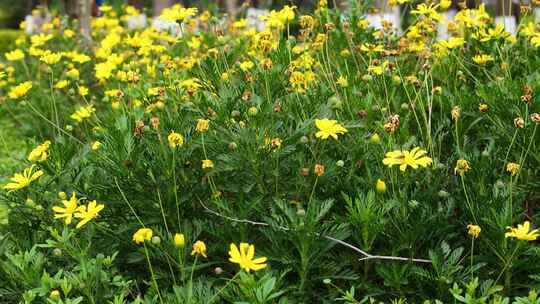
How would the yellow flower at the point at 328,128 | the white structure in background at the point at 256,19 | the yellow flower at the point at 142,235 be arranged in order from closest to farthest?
the yellow flower at the point at 142,235 → the yellow flower at the point at 328,128 → the white structure in background at the point at 256,19

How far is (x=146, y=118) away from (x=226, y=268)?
811mm

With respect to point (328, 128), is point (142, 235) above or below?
below

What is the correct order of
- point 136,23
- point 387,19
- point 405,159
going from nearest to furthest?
1. point 405,159
2. point 387,19
3. point 136,23

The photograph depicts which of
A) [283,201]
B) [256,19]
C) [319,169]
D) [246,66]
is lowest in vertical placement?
[256,19]

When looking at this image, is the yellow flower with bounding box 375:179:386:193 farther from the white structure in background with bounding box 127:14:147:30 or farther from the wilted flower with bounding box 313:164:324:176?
the white structure in background with bounding box 127:14:147:30

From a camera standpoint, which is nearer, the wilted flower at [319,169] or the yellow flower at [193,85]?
the wilted flower at [319,169]

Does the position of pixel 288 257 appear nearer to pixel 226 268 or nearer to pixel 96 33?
pixel 226 268

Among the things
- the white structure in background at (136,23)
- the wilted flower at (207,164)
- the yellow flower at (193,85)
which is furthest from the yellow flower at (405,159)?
the white structure in background at (136,23)

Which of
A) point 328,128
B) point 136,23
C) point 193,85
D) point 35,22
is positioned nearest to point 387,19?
point 193,85

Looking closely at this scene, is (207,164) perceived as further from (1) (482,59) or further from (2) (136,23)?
(2) (136,23)

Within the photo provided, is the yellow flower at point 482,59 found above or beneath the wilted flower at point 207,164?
above

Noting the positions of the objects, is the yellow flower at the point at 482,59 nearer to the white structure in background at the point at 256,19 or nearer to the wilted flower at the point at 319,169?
the white structure in background at the point at 256,19

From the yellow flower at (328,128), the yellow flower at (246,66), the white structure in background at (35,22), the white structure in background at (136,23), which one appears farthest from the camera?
the white structure in background at (35,22)

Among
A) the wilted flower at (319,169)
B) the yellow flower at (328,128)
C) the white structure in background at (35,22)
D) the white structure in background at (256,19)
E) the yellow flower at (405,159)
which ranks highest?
the yellow flower at (328,128)
